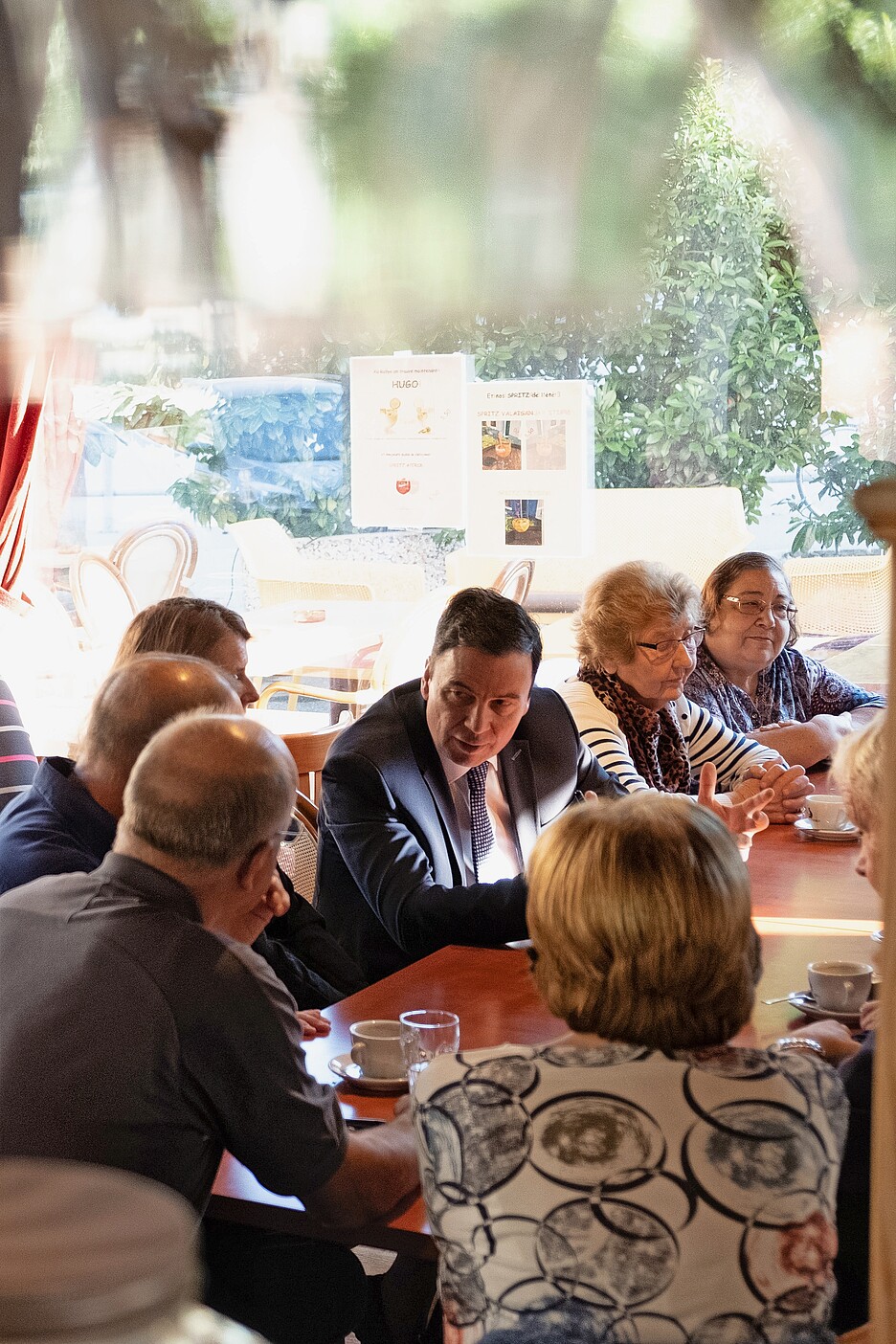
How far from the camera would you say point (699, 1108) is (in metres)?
0.95

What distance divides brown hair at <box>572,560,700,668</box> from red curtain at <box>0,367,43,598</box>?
285 cm

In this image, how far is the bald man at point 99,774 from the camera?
1.63m

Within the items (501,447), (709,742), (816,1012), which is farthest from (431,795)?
(501,447)

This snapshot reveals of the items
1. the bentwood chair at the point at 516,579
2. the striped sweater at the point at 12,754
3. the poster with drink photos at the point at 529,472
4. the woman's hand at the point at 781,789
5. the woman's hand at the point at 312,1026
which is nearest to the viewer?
the woman's hand at the point at 312,1026

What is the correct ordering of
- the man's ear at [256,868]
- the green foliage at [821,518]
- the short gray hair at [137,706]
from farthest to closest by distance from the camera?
the green foliage at [821,518] < the short gray hair at [137,706] < the man's ear at [256,868]

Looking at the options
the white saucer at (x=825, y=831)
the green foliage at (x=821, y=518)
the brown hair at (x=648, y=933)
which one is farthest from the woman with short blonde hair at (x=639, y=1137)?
the green foliage at (x=821, y=518)

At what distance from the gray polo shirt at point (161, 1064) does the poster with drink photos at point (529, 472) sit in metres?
3.05

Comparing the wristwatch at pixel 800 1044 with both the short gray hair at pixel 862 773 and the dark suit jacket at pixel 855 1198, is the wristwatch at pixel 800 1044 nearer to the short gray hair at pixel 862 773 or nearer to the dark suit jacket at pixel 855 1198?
the dark suit jacket at pixel 855 1198

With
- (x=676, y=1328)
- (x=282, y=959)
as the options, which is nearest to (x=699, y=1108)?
(x=676, y=1328)

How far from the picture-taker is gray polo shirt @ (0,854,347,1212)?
1.15m

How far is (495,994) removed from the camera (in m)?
1.69

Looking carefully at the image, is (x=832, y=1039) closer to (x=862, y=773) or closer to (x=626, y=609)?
(x=862, y=773)

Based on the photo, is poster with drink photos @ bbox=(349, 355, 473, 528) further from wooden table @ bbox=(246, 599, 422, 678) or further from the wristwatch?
the wristwatch

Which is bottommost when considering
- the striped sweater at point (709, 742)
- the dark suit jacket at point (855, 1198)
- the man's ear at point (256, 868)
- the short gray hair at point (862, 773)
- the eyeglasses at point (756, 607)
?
the dark suit jacket at point (855, 1198)
